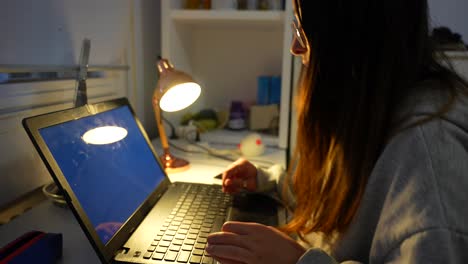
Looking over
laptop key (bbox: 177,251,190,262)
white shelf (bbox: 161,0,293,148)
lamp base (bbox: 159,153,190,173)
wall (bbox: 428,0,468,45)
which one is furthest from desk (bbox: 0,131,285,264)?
wall (bbox: 428,0,468,45)

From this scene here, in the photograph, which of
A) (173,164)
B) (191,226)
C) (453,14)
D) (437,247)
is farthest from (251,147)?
(453,14)

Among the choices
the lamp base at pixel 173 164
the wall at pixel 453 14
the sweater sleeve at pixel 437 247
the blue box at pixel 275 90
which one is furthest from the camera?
the wall at pixel 453 14

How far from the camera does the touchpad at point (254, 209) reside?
0.62 meters

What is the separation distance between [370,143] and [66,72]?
26.0 inches

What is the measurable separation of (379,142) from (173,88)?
0.48 metres

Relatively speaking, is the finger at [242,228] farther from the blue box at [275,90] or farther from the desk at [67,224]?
the blue box at [275,90]

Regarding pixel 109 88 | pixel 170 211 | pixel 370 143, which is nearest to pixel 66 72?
pixel 109 88

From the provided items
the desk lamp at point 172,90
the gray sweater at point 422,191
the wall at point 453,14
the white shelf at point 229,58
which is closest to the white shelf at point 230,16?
the white shelf at point 229,58

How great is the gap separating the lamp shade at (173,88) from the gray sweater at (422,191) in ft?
1.60

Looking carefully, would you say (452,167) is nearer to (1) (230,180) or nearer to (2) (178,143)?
(1) (230,180)

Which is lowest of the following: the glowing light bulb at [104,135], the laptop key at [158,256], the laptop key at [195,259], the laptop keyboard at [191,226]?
the laptop keyboard at [191,226]

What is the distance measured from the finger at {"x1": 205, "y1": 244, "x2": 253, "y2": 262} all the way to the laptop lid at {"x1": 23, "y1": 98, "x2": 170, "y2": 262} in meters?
0.15

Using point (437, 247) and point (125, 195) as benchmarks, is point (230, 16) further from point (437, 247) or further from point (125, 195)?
point (437, 247)

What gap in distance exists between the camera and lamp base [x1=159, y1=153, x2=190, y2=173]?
0.91 meters
